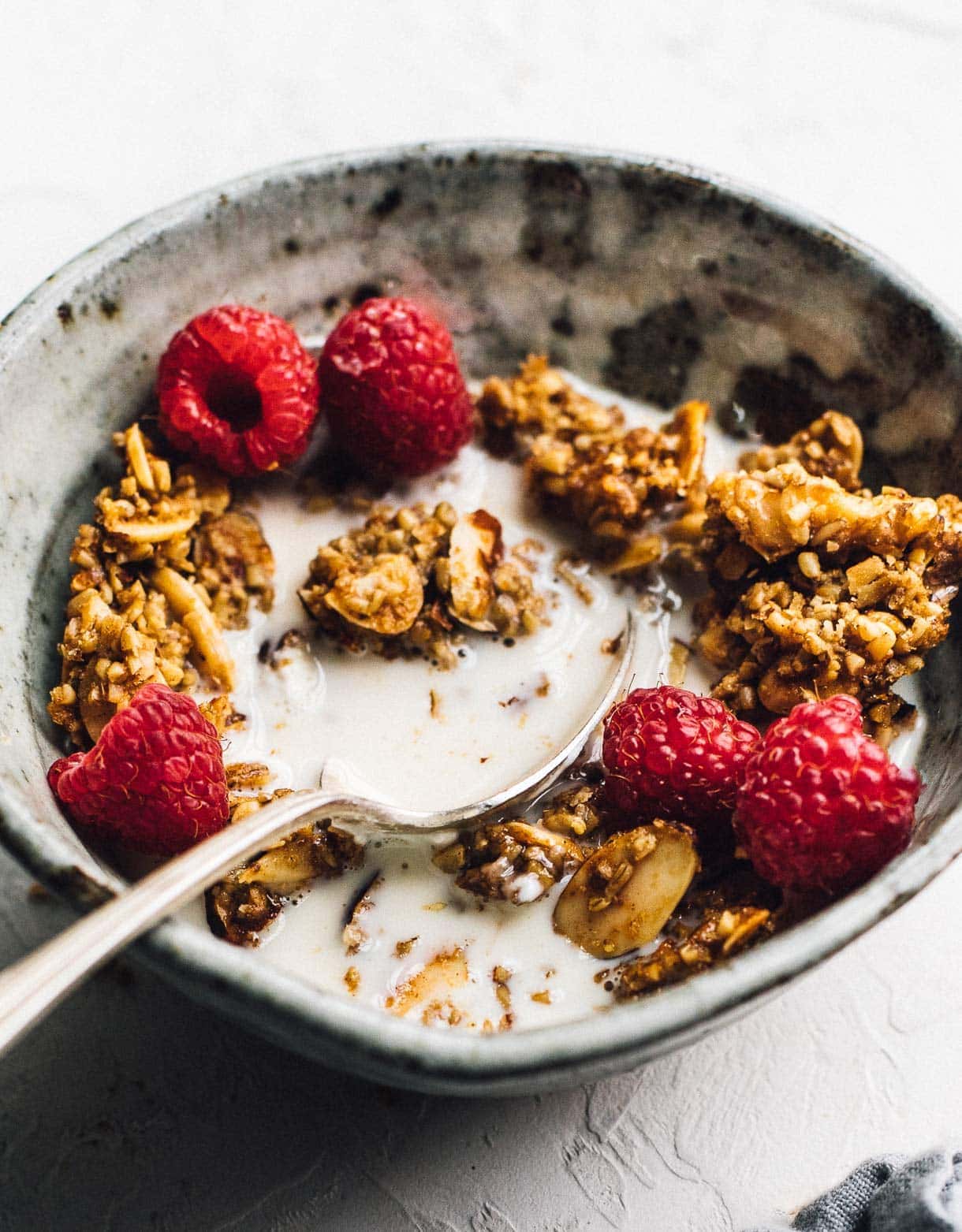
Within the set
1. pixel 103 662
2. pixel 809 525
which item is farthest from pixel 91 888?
pixel 809 525

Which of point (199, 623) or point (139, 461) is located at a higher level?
point (139, 461)

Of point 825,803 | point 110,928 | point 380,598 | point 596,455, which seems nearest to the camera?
point 110,928

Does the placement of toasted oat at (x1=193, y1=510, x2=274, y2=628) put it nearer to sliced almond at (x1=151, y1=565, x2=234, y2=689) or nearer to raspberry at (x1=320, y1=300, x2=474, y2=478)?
sliced almond at (x1=151, y1=565, x2=234, y2=689)

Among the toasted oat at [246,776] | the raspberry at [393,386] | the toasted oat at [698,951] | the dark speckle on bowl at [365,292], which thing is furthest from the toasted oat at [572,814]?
the dark speckle on bowl at [365,292]

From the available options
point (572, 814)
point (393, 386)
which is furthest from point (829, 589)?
point (393, 386)

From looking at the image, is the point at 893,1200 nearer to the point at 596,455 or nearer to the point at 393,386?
the point at 596,455
